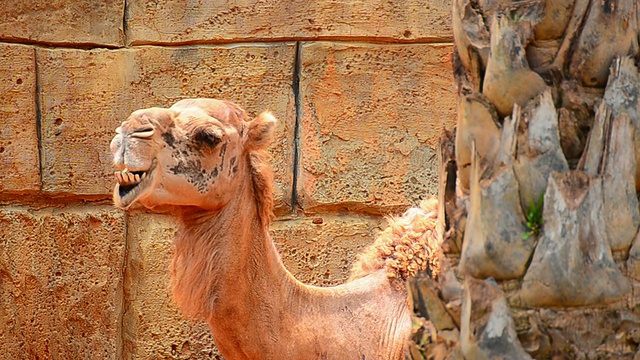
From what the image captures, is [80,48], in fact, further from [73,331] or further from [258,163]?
[258,163]

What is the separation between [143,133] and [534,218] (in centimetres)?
214

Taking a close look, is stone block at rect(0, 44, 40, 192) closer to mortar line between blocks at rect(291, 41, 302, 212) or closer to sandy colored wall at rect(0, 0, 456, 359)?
sandy colored wall at rect(0, 0, 456, 359)

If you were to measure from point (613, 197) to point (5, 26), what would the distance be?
446 cm

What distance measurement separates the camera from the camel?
391 centimetres

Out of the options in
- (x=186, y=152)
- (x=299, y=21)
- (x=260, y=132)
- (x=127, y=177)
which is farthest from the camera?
(x=299, y=21)

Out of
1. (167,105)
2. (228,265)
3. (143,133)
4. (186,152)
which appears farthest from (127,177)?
(167,105)

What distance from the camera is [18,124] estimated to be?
5.69m

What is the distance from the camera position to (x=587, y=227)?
188 cm

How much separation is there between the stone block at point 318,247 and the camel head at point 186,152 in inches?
56.1

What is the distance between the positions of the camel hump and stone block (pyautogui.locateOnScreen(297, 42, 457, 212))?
44.3 inches

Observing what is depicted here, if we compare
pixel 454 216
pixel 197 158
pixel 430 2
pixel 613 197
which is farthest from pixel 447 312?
pixel 430 2

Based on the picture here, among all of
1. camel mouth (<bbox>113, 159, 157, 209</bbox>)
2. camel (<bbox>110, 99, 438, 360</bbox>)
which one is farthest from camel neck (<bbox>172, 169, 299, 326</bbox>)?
camel mouth (<bbox>113, 159, 157, 209</bbox>)

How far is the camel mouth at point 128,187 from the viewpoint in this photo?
12.3 feet

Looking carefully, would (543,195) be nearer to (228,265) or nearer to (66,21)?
(228,265)
